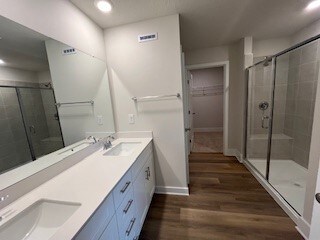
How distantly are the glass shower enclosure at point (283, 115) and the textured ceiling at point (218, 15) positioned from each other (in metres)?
0.51

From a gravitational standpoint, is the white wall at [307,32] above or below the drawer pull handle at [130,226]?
above

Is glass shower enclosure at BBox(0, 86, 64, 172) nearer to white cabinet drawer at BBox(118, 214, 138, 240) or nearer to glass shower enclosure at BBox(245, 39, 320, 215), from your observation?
white cabinet drawer at BBox(118, 214, 138, 240)

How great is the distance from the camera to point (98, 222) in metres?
0.82

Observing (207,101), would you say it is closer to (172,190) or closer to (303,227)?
(172,190)

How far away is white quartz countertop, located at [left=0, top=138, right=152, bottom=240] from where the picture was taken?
0.73 m

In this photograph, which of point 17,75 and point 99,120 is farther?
point 99,120

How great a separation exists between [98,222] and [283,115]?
362 centimetres

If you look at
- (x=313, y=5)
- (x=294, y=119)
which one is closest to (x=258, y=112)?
(x=294, y=119)

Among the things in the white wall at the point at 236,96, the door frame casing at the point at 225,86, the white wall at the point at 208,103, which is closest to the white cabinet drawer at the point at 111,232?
the white wall at the point at 236,96

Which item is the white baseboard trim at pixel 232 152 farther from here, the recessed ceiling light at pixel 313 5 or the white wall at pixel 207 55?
the recessed ceiling light at pixel 313 5

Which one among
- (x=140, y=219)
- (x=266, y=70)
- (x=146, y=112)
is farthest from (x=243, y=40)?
(x=140, y=219)

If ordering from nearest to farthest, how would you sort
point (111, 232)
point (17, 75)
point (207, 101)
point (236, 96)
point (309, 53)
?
point (111, 232)
point (17, 75)
point (309, 53)
point (236, 96)
point (207, 101)

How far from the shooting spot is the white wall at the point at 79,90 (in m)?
1.36

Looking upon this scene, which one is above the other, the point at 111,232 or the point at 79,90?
the point at 79,90
